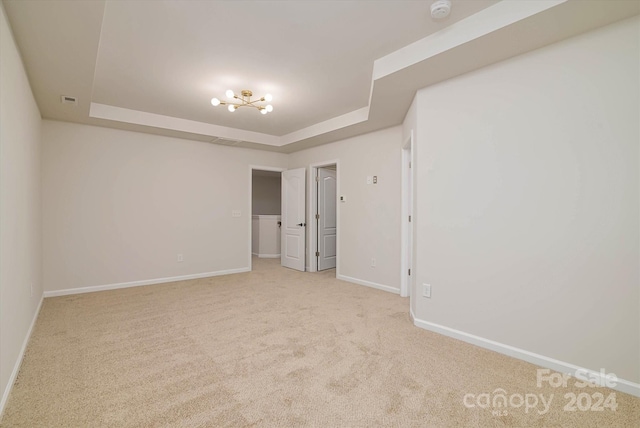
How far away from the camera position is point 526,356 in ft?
7.72

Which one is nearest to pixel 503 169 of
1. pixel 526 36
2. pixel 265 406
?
pixel 526 36

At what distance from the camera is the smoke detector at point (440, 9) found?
2031 millimetres

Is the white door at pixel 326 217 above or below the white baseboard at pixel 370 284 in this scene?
above

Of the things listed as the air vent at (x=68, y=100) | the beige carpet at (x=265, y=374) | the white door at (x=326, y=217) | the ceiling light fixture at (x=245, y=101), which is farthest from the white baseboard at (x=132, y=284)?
the ceiling light fixture at (x=245, y=101)

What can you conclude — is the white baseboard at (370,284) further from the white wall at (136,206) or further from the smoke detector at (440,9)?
the smoke detector at (440,9)

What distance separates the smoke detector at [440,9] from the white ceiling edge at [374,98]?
0.22 m

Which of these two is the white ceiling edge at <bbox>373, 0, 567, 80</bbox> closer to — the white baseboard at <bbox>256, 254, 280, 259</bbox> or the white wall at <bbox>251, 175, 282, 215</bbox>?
the white baseboard at <bbox>256, 254, 280, 259</bbox>

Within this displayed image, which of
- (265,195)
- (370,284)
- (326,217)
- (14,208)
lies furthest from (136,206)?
(265,195)

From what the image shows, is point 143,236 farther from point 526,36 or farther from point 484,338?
point 526,36

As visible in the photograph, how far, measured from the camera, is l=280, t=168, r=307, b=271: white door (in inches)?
233

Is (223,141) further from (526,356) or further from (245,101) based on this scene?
(526,356)

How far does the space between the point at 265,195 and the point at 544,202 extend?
26.6 feet

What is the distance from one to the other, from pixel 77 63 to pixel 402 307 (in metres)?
4.15

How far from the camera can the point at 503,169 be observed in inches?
98.0
